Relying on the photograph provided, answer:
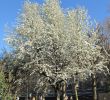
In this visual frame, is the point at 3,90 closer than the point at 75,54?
Yes

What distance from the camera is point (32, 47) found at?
41.1 metres

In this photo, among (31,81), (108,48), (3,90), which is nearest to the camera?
(3,90)

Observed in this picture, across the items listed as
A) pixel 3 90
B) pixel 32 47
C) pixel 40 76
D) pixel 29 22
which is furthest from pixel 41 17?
pixel 3 90

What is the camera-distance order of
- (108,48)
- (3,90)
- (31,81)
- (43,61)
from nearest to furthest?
1. (3,90)
2. (43,61)
3. (31,81)
4. (108,48)

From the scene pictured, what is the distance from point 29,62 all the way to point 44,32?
3.86m

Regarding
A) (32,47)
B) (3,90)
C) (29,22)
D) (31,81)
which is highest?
(29,22)

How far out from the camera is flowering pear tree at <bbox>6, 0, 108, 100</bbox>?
134 feet

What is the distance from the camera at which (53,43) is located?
41.2 metres

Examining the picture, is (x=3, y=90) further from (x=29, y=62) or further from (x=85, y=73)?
(x=85, y=73)

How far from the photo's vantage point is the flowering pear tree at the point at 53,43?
4084 centimetres

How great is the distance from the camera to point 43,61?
40969 millimetres

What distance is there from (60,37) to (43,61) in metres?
3.38

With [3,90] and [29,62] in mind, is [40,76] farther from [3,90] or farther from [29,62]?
[3,90]

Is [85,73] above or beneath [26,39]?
beneath
